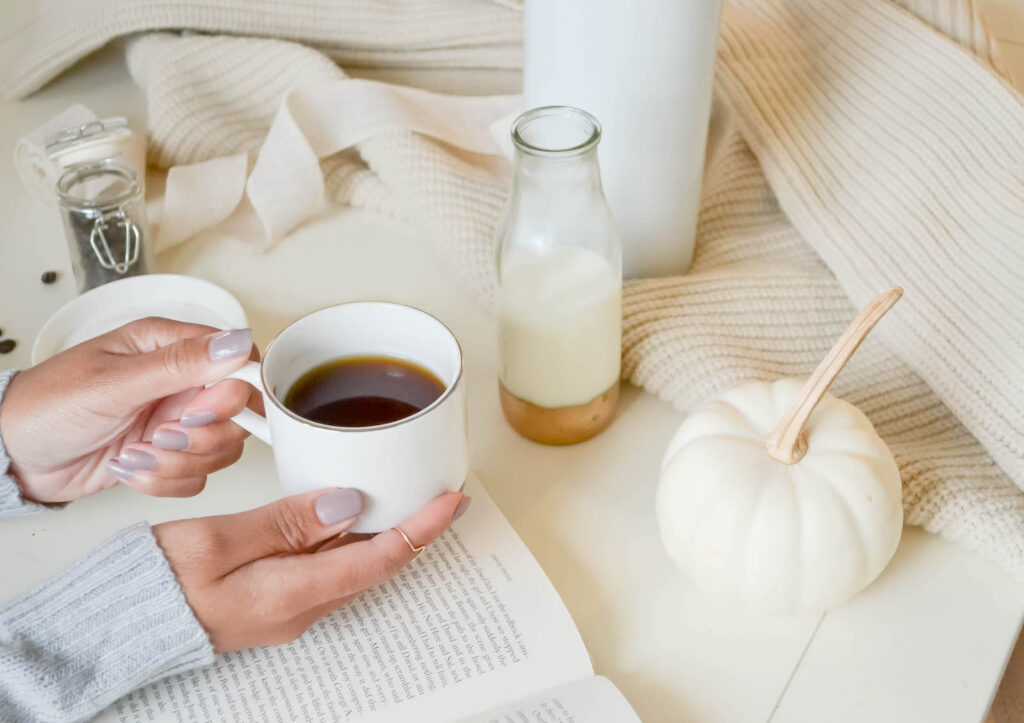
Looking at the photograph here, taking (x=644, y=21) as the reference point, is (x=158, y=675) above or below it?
below

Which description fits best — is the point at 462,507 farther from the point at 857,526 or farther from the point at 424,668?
the point at 857,526

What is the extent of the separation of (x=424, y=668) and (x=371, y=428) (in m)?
0.13

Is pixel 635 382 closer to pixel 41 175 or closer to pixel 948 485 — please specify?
pixel 948 485

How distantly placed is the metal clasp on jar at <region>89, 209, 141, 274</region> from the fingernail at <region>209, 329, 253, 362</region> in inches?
9.1

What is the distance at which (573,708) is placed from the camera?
0.52 m

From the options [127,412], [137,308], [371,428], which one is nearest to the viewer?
[371,428]

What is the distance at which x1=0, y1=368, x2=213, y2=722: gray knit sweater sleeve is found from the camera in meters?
0.51

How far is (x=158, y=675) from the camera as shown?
53cm

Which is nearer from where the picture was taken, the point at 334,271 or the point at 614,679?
the point at 614,679

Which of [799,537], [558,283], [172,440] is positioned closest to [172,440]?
[172,440]

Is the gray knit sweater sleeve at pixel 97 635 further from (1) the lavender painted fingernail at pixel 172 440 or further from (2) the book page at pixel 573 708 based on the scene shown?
(2) the book page at pixel 573 708

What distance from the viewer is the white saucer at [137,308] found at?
28.2 inches

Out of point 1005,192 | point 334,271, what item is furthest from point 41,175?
point 1005,192

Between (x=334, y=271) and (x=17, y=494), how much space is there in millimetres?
297
